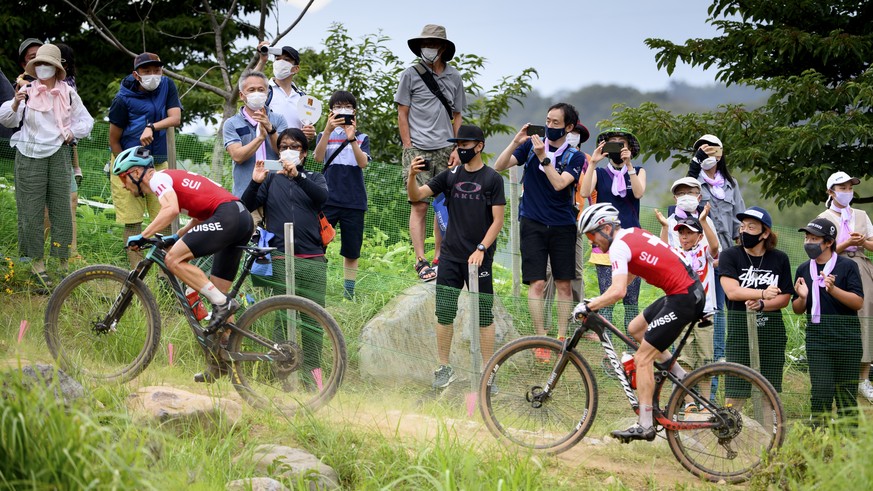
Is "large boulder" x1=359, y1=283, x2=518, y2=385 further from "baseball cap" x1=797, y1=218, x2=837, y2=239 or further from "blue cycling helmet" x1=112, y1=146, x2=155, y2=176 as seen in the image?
"baseball cap" x1=797, y1=218, x2=837, y2=239

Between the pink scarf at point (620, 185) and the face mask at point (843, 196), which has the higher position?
the pink scarf at point (620, 185)

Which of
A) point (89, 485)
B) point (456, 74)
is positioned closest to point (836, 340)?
point (456, 74)

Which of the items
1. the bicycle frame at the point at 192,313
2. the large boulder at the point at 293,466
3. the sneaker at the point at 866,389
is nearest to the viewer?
the large boulder at the point at 293,466

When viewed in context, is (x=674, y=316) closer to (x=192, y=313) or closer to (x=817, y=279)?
(x=817, y=279)

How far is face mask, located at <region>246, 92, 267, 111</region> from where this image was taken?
8.46 m

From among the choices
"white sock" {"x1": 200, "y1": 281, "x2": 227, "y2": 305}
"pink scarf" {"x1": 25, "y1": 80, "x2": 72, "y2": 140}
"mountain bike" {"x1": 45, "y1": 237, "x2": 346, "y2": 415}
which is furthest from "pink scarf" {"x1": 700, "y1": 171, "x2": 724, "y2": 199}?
"pink scarf" {"x1": 25, "y1": 80, "x2": 72, "y2": 140}

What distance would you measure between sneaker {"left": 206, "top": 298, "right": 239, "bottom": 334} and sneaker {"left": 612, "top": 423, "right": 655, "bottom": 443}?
2.69 meters

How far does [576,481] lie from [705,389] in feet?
3.60

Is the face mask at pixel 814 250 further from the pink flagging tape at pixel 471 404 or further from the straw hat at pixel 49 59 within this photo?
the straw hat at pixel 49 59

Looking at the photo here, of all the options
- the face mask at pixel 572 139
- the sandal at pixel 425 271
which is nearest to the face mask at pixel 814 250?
the face mask at pixel 572 139

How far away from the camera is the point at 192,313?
23.3ft

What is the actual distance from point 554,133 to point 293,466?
158 inches

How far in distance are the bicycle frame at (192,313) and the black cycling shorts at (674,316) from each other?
2444mm

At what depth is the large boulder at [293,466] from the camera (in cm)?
569
